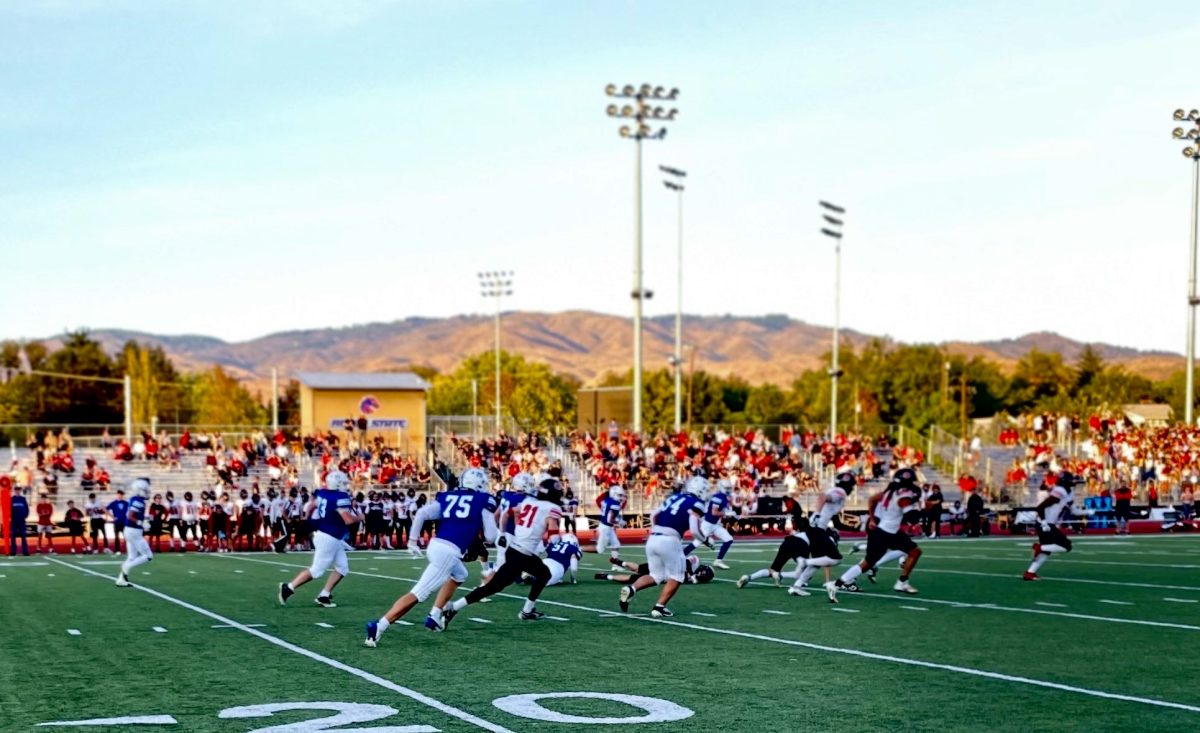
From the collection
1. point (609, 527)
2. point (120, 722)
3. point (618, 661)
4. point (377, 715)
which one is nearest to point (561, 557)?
point (609, 527)

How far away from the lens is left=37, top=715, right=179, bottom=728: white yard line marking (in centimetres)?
908

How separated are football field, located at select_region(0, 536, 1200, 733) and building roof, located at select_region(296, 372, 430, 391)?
3407cm

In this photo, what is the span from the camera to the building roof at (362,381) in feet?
180

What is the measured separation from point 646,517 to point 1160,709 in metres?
32.5

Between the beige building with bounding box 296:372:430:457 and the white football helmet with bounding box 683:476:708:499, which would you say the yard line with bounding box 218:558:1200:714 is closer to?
the white football helmet with bounding box 683:476:708:499

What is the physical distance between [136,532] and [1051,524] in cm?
1407

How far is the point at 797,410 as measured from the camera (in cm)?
15912

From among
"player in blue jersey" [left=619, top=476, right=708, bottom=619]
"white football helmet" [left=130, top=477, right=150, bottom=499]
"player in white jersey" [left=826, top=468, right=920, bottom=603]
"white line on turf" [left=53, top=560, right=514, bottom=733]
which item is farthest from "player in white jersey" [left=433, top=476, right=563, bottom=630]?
"white football helmet" [left=130, top=477, right=150, bottom=499]

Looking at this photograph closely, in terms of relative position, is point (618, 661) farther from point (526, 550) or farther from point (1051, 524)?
point (1051, 524)

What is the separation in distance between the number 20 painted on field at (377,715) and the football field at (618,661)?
0.10 feet

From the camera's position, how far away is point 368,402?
180ft

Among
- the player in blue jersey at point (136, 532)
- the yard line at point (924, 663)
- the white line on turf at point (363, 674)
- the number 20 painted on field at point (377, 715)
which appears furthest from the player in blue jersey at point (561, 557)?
the number 20 painted on field at point (377, 715)

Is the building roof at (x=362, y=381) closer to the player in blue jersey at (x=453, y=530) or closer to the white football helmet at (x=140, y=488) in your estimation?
the white football helmet at (x=140, y=488)

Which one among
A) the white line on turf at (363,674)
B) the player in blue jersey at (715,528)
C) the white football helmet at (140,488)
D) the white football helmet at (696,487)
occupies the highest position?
the white football helmet at (696,487)
